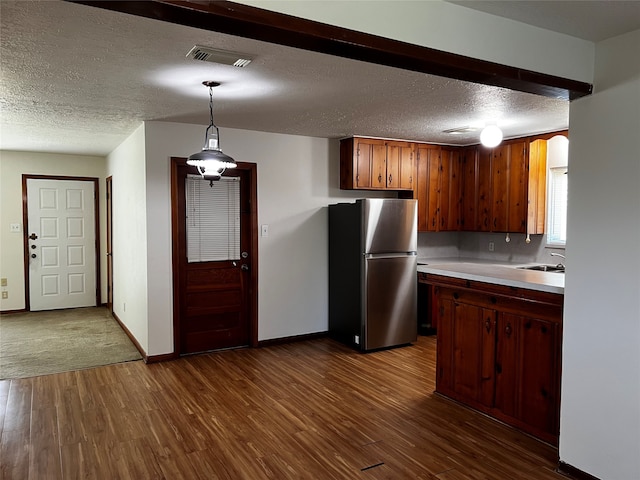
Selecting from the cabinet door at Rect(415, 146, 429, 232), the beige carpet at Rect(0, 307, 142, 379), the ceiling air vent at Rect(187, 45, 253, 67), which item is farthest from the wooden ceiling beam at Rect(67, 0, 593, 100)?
the beige carpet at Rect(0, 307, 142, 379)

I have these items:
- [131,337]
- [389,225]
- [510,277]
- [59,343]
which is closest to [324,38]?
[510,277]

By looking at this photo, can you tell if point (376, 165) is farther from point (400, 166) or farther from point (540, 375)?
point (540, 375)

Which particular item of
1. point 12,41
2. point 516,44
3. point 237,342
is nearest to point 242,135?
point 237,342

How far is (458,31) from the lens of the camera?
2043 mm

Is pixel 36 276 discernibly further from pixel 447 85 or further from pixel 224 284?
pixel 447 85

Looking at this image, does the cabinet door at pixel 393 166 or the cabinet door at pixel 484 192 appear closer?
the cabinet door at pixel 393 166

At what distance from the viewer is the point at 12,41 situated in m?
2.40

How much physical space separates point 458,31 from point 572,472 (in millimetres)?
2345

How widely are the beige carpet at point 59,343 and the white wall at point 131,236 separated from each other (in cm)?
21

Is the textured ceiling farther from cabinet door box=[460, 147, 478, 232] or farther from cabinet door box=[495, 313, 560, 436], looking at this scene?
cabinet door box=[460, 147, 478, 232]

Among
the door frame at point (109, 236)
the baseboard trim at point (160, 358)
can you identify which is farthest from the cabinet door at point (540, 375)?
the door frame at point (109, 236)

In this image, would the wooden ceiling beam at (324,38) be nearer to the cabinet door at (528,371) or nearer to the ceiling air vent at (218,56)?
the ceiling air vent at (218,56)

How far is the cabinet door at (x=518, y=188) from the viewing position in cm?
521

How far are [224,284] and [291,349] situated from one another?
973 mm
